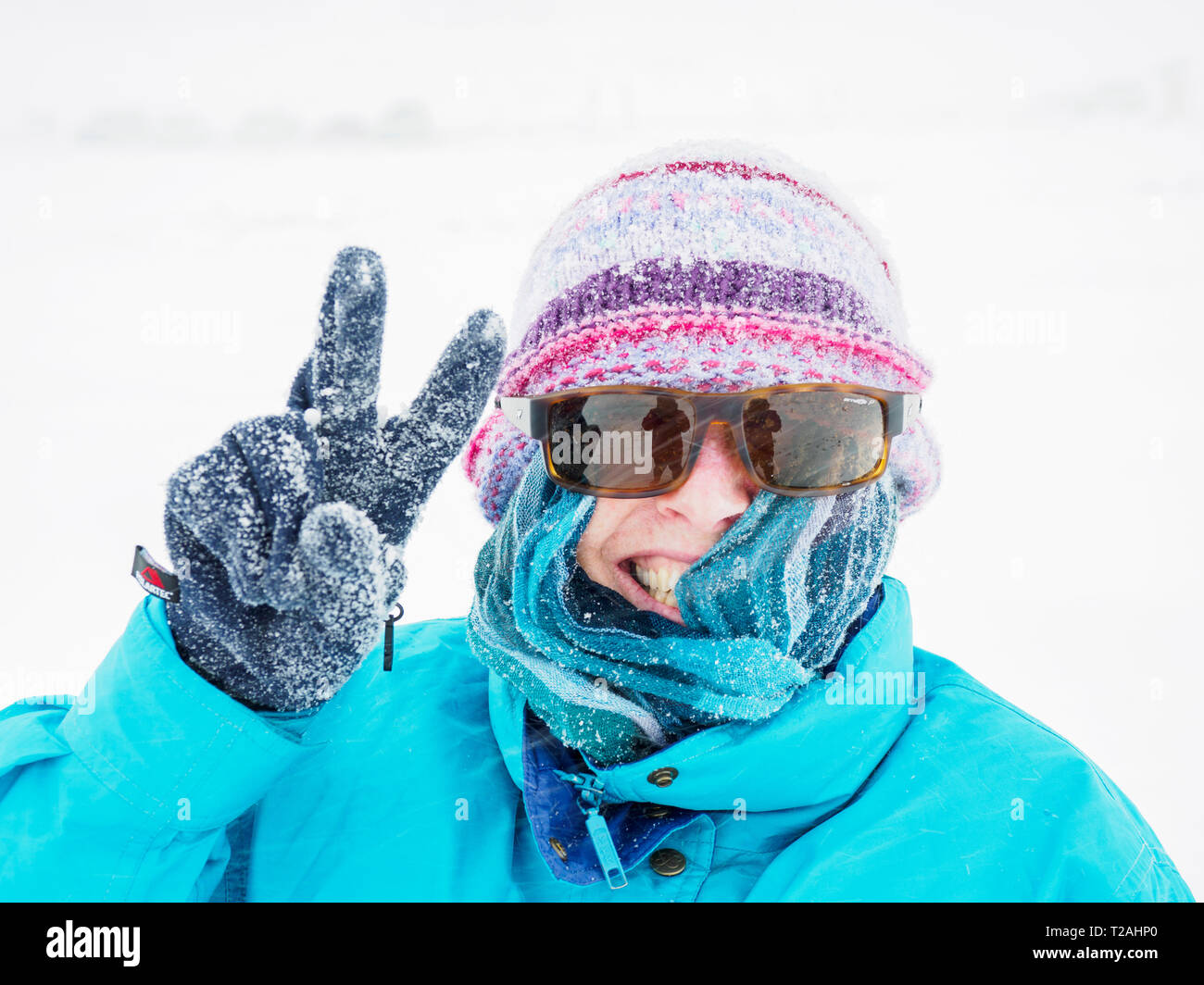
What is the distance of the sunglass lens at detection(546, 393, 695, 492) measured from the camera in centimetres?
146

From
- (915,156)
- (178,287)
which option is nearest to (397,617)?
(178,287)

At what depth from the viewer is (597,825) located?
142cm

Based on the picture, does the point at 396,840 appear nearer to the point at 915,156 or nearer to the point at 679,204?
the point at 679,204

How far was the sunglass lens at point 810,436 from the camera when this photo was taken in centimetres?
146

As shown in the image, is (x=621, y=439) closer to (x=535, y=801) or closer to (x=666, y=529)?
(x=666, y=529)

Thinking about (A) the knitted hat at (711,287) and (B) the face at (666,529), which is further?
(B) the face at (666,529)

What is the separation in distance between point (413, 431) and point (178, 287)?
2482 millimetres

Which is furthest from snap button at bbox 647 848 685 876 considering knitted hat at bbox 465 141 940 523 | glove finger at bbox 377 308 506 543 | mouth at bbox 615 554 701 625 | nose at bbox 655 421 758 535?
knitted hat at bbox 465 141 940 523

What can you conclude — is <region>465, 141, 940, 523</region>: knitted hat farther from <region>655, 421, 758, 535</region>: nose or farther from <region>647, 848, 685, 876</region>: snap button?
<region>647, 848, 685, 876</region>: snap button

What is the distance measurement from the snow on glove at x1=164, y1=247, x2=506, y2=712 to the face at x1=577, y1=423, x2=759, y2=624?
0.38m

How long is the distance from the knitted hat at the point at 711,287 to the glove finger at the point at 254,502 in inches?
21.0

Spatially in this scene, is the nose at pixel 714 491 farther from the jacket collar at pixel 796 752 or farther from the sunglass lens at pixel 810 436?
the jacket collar at pixel 796 752

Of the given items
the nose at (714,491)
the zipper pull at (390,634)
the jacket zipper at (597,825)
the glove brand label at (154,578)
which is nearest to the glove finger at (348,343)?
the glove brand label at (154,578)

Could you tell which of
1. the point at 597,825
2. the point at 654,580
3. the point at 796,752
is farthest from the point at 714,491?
the point at 597,825
